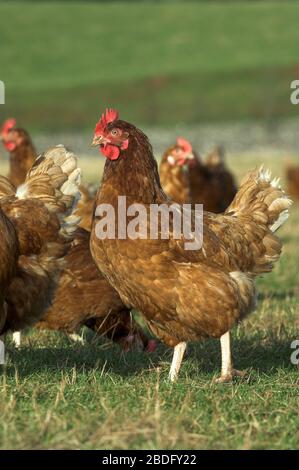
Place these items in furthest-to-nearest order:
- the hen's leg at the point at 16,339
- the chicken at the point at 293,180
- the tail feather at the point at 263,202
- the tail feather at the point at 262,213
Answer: the chicken at the point at 293,180 < the hen's leg at the point at 16,339 < the tail feather at the point at 263,202 < the tail feather at the point at 262,213

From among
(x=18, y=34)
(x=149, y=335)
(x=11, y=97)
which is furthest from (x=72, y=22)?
(x=149, y=335)

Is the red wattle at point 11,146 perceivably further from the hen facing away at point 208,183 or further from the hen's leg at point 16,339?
the hen's leg at point 16,339

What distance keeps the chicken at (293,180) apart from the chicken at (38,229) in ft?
44.3

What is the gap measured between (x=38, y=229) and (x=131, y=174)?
3.38ft

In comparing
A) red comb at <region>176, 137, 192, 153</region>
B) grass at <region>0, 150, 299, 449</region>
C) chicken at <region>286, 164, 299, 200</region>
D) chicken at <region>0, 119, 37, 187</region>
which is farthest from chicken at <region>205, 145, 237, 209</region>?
chicken at <region>286, 164, 299, 200</region>

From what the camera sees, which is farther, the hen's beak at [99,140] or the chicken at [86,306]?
the chicken at [86,306]

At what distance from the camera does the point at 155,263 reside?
217 inches

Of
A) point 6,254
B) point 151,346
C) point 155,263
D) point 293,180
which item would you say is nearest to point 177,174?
point 151,346

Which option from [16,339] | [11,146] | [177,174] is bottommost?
[16,339]

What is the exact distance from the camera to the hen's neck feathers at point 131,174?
5.65m

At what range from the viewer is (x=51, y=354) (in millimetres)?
6348

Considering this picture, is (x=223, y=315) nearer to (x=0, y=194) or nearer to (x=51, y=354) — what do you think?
(x=51, y=354)

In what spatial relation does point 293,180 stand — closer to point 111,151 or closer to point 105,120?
point 105,120

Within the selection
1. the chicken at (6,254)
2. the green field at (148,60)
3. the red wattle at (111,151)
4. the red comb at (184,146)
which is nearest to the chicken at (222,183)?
A: the red comb at (184,146)
